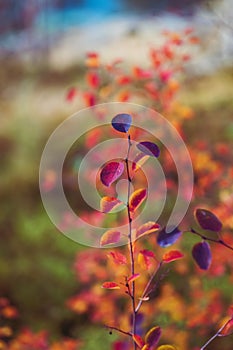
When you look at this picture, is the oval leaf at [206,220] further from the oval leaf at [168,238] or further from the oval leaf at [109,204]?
the oval leaf at [109,204]

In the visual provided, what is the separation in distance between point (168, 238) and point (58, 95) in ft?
9.70

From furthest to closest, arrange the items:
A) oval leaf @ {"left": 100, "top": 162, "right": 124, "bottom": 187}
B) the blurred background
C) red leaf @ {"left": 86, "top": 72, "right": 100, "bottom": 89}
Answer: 1. the blurred background
2. red leaf @ {"left": 86, "top": 72, "right": 100, "bottom": 89}
3. oval leaf @ {"left": 100, "top": 162, "right": 124, "bottom": 187}

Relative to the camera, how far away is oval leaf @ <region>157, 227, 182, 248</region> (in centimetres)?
105

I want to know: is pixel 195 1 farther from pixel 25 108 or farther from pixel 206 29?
pixel 25 108

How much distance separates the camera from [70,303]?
2.62 m

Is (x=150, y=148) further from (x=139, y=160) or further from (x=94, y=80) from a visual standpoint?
(x=94, y=80)

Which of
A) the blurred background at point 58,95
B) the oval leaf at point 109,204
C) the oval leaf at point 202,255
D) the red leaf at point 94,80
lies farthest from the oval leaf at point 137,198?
the red leaf at point 94,80

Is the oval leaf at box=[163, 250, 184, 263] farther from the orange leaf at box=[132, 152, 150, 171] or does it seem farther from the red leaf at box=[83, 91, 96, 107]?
the red leaf at box=[83, 91, 96, 107]

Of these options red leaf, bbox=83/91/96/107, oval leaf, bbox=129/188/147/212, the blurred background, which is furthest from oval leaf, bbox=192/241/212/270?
red leaf, bbox=83/91/96/107

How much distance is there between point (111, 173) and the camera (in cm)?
97

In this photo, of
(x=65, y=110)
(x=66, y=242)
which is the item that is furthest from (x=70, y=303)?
(x=65, y=110)

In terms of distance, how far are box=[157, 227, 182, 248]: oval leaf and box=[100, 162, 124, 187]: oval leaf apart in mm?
171

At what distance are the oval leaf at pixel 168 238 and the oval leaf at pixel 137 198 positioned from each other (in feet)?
0.27

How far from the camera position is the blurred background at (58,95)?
8.90 ft
